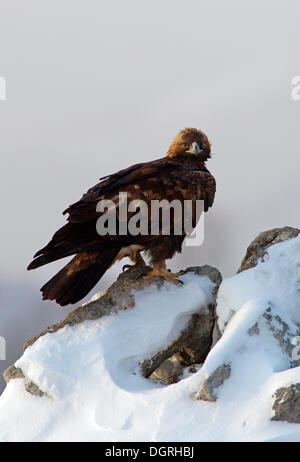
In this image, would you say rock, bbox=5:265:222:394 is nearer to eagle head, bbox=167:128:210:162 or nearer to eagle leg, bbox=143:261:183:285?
eagle leg, bbox=143:261:183:285

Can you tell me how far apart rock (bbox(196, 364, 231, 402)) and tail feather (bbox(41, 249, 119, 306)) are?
1739mm

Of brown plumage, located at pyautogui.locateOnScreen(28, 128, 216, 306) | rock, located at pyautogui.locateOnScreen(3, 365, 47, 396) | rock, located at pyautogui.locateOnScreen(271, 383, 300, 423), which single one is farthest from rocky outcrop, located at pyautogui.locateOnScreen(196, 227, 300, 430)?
rock, located at pyautogui.locateOnScreen(3, 365, 47, 396)

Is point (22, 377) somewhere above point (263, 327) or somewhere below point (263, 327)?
below

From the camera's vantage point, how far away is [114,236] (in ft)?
29.1

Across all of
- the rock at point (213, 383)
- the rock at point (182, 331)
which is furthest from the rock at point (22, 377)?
the rock at point (213, 383)

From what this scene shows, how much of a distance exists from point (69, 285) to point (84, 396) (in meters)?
1.26

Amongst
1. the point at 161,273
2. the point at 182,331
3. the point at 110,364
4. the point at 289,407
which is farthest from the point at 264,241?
the point at 289,407

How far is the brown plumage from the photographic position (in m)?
8.83

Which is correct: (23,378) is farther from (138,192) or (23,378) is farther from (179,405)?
(138,192)

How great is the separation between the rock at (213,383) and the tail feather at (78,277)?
1.74 meters

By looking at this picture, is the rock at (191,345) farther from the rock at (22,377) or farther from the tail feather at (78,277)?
the rock at (22,377)

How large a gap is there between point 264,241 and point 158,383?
217 centimetres

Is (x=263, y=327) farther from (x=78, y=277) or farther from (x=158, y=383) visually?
(x=78, y=277)
